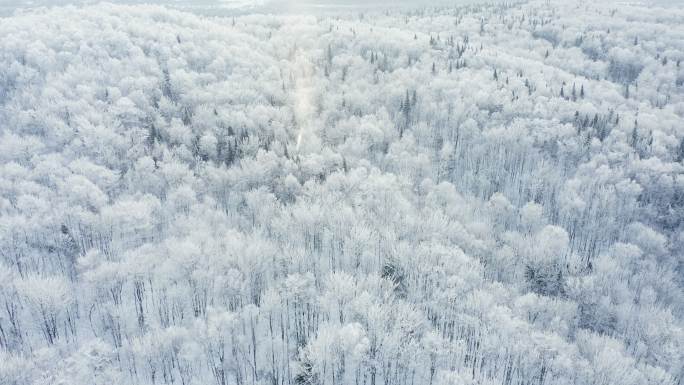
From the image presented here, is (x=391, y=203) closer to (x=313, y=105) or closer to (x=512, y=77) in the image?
(x=313, y=105)

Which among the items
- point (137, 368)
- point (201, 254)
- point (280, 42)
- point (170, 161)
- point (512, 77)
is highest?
point (280, 42)

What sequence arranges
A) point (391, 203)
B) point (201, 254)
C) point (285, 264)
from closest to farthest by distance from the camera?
point (201, 254), point (285, 264), point (391, 203)

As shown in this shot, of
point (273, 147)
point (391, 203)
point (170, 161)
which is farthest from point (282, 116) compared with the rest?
point (391, 203)

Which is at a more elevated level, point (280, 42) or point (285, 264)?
point (280, 42)

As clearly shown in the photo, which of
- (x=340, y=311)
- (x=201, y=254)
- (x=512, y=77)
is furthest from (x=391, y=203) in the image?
(x=512, y=77)

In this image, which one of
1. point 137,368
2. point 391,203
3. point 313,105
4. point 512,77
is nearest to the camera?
point 137,368

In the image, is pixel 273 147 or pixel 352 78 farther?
pixel 352 78
